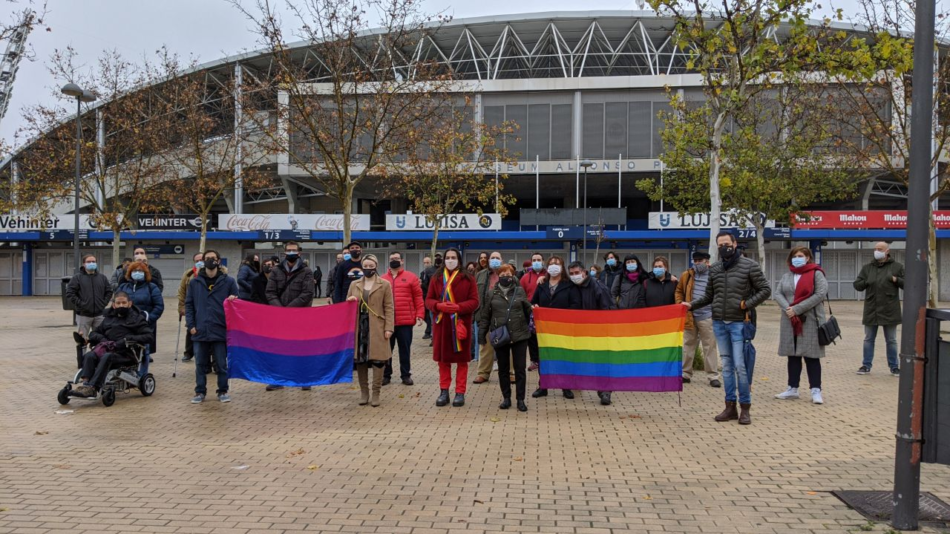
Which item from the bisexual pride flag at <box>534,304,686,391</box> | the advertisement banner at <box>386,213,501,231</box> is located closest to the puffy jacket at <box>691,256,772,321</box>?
the bisexual pride flag at <box>534,304,686,391</box>

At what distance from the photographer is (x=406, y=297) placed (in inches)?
367

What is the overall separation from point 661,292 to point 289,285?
16.7 feet

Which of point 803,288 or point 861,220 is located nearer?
point 803,288

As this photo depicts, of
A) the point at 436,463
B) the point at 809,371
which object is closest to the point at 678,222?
the point at 809,371

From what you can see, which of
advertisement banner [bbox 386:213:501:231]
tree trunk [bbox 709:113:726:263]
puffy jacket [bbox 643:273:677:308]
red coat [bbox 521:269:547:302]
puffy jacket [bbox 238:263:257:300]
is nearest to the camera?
puffy jacket [bbox 643:273:677:308]

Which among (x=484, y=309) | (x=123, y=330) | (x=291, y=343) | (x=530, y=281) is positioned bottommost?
(x=291, y=343)

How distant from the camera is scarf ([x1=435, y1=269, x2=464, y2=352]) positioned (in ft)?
26.1

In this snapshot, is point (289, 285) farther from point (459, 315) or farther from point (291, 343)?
point (459, 315)

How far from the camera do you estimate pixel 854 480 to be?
5262 millimetres

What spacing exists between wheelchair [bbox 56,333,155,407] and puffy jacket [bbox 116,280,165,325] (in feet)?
2.51

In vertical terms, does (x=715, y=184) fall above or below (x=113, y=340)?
above

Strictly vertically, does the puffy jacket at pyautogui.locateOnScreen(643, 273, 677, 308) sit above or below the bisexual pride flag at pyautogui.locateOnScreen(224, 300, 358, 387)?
above

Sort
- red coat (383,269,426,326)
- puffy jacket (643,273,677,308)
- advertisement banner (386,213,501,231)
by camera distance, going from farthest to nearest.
A: advertisement banner (386,213,501,231) → puffy jacket (643,273,677,308) → red coat (383,269,426,326)

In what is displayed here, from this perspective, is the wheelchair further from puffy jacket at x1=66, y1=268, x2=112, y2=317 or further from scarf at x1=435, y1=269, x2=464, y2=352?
scarf at x1=435, y1=269, x2=464, y2=352
